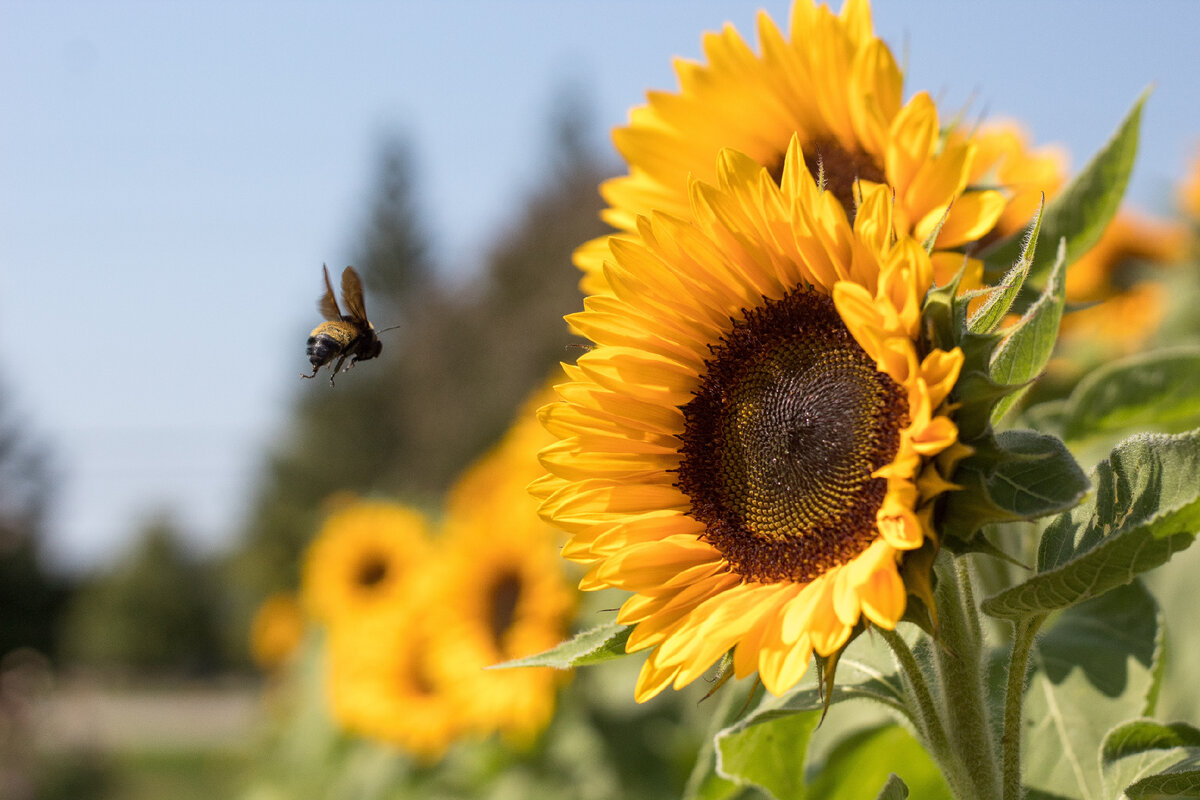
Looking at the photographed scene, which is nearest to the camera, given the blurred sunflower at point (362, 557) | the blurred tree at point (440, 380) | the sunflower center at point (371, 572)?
the blurred sunflower at point (362, 557)

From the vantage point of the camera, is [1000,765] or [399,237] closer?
[1000,765]

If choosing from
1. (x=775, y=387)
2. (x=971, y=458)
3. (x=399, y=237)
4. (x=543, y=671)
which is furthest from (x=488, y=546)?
(x=399, y=237)

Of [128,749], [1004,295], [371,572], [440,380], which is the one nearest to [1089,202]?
[1004,295]

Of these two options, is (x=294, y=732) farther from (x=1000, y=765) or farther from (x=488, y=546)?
(x=1000, y=765)

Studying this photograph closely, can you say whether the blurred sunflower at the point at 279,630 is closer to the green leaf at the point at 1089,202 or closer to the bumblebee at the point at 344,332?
the bumblebee at the point at 344,332

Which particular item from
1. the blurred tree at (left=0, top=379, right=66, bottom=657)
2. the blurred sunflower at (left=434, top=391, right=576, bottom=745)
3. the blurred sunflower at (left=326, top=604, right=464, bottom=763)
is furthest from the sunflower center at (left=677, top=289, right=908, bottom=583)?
the blurred tree at (left=0, top=379, right=66, bottom=657)

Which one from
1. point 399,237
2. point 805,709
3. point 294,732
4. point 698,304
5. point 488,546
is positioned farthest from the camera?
point 399,237

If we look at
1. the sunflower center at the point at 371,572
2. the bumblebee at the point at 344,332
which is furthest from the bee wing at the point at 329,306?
the sunflower center at the point at 371,572
